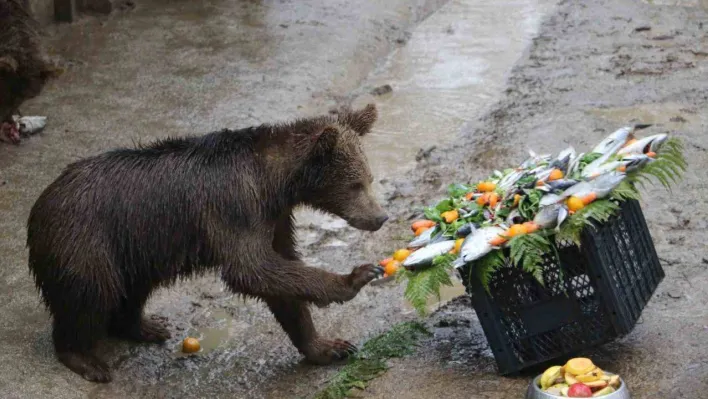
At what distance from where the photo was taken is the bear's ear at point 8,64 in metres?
7.36

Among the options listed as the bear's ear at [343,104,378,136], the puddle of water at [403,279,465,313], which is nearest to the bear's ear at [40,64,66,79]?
the bear's ear at [343,104,378,136]

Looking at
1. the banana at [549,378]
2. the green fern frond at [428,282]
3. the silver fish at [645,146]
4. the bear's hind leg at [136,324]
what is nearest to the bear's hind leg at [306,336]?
the bear's hind leg at [136,324]

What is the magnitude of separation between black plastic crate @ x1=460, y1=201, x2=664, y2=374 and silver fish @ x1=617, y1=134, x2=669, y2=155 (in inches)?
11.0

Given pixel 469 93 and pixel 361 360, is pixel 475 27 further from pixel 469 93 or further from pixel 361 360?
pixel 361 360

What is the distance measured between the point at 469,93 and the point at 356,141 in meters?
4.88

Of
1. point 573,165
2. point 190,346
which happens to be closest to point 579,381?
point 573,165

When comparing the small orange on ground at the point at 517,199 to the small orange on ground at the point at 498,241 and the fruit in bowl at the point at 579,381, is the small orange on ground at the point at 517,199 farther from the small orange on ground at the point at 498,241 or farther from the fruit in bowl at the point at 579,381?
the fruit in bowl at the point at 579,381

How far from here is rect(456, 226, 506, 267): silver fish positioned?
189 inches

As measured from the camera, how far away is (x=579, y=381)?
455 centimetres

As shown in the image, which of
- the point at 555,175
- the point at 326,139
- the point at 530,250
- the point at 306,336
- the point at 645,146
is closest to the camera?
the point at 530,250

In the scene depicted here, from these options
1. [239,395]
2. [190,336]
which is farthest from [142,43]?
[239,395]

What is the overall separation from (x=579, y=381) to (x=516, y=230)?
75 centimetres

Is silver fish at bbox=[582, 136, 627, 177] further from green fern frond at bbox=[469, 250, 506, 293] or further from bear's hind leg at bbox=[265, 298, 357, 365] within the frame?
bear's hind leg at bbox=[265, 298, 357, 365]

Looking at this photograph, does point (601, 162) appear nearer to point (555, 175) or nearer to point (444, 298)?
point (555, 175)
